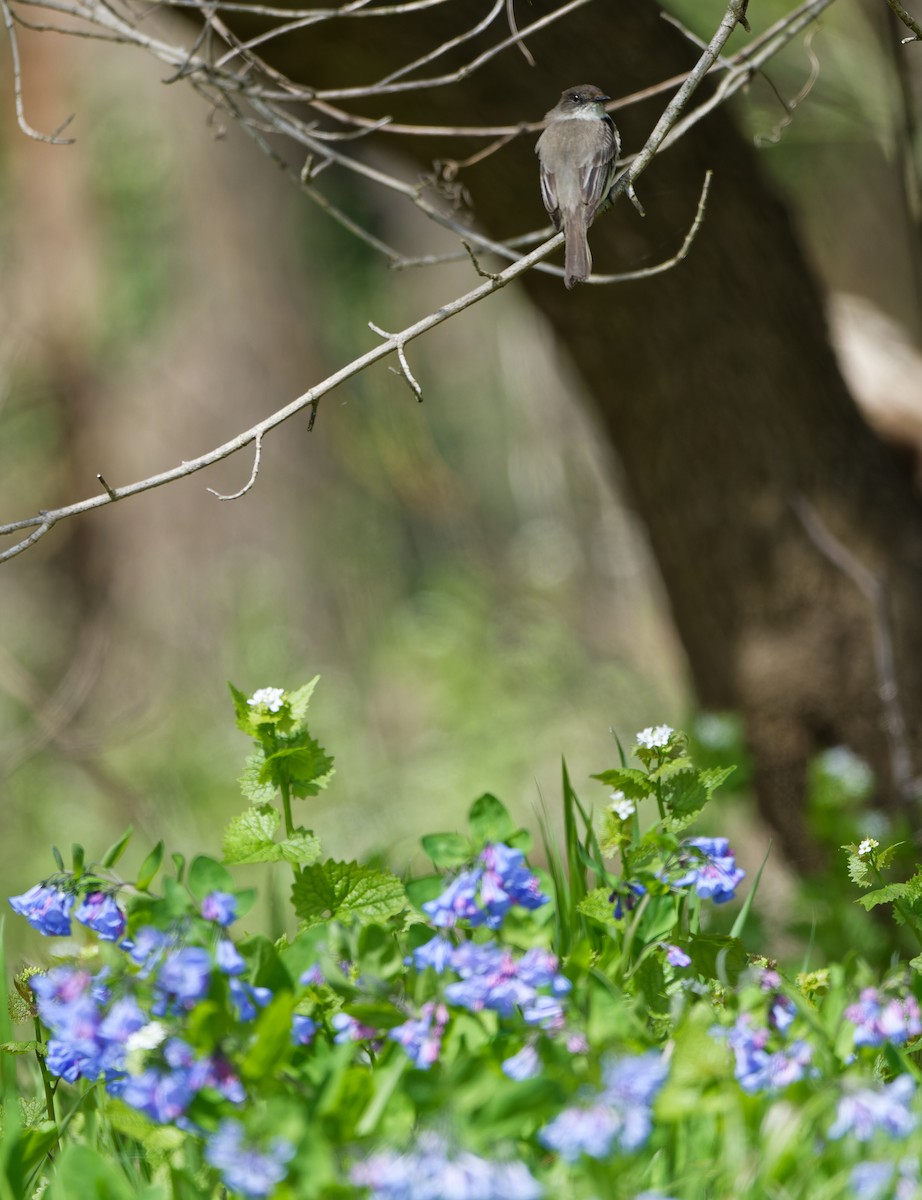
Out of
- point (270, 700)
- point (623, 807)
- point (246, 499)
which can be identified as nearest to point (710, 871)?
point (623, 807)

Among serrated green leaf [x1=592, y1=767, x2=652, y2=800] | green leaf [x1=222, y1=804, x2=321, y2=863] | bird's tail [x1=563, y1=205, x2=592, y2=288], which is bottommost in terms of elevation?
serrated green leaf [x1=592, y1=767, x2=652, y2=800]

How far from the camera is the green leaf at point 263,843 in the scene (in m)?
1.94

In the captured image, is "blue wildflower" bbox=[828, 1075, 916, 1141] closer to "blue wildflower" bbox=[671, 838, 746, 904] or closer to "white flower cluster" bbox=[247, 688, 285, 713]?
"blue wildflower" bbox=[671, 838, 746, 904]

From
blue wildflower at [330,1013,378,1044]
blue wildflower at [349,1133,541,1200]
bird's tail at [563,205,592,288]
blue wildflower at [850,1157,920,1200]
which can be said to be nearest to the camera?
blue wildflower at [349,1133,541,1200]

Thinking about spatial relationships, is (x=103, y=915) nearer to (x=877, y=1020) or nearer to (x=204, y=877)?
(x=204, y=877)

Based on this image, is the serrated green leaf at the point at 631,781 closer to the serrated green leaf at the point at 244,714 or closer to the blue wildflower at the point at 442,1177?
the serrated green leaf at the point at 244,714

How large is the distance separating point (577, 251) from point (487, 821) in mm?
1193

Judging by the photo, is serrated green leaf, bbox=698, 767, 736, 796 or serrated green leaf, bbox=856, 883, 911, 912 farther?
serrated green leaf, bbox=698, 767, 736, 796

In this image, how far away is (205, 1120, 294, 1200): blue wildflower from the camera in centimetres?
131

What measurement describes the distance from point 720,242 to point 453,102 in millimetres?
808

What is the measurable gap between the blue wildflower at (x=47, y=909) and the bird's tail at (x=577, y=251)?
1394 mm

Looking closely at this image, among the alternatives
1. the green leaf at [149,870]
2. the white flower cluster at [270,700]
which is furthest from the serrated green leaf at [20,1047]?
the white flower cluster at [270,700]

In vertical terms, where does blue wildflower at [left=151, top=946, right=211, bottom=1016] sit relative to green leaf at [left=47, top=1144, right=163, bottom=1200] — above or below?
above

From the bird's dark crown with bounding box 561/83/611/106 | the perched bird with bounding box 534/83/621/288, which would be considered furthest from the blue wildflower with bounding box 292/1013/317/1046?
the bird's dark crown with bounding box 561/83/611/106
